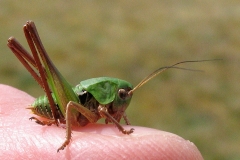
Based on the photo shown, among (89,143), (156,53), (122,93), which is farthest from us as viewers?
(156,53)

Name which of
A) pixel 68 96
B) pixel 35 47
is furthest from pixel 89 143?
pixel 35 47

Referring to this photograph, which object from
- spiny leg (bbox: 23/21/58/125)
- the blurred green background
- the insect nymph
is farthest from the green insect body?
the blurred green background

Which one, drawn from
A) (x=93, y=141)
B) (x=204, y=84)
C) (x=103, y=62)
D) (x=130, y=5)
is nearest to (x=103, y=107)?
(x=93, y=141)

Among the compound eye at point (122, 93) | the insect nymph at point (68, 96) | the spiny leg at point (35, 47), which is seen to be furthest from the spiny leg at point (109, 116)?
the spiny leg at point (35, 47)

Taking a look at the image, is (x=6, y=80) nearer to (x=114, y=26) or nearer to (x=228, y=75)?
(x=114, y=26)

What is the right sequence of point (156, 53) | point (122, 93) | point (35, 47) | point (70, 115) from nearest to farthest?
point (70, 115)
point (35, 47)
point (122, 93)
point (156, 53)

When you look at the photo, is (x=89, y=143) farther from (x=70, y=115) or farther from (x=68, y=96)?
(x=68, y=96)

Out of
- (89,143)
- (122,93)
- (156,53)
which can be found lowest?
(156,53)
